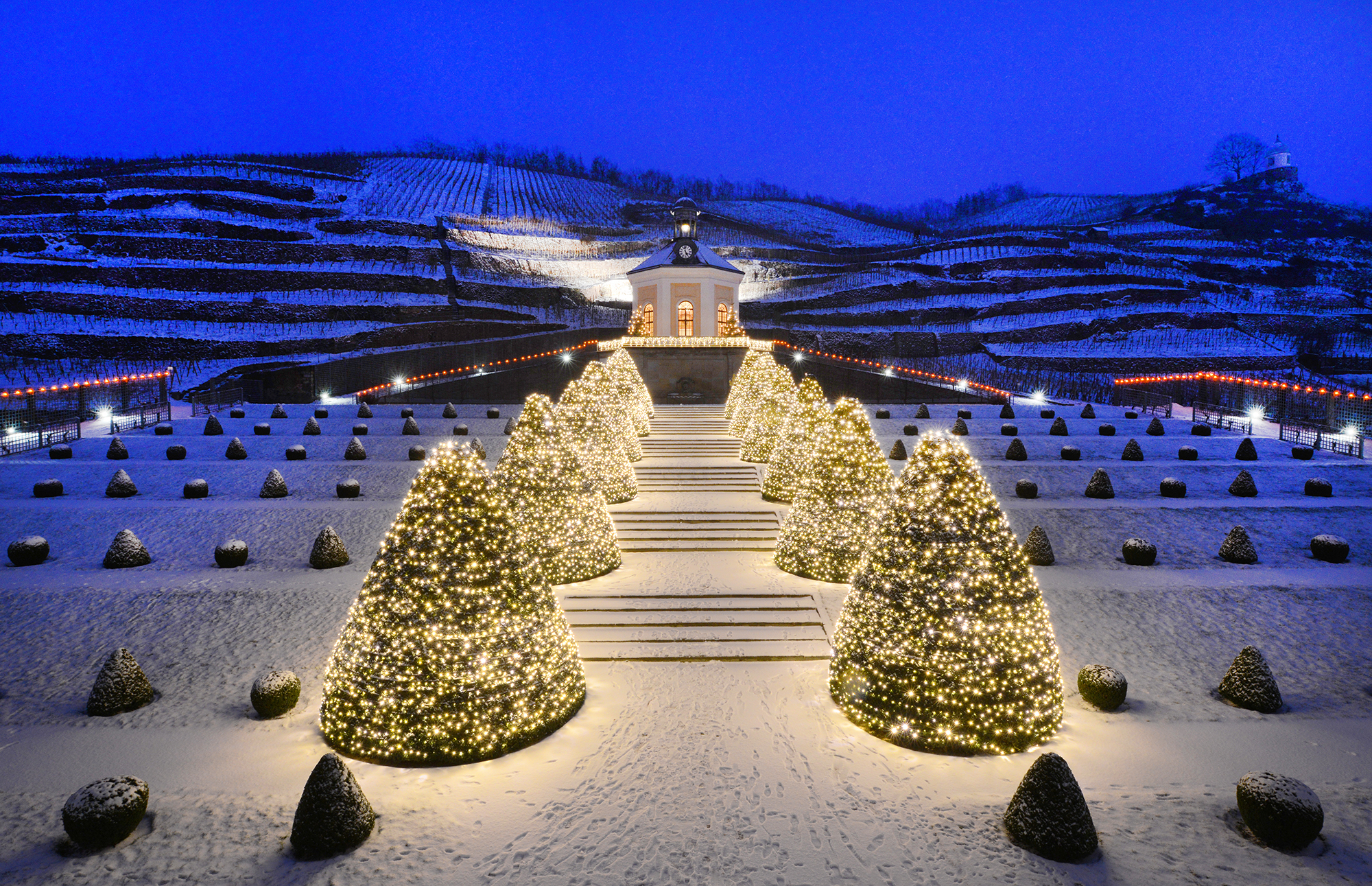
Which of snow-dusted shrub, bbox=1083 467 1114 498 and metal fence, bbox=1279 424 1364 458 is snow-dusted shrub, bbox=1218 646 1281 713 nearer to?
snow-dusted shrub, bbox=1083 467 1114 498

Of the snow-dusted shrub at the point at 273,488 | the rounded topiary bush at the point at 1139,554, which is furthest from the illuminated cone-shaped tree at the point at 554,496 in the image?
the rounded topiary bush at the point at 1139,554

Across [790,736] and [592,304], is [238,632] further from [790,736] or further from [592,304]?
[592,304]

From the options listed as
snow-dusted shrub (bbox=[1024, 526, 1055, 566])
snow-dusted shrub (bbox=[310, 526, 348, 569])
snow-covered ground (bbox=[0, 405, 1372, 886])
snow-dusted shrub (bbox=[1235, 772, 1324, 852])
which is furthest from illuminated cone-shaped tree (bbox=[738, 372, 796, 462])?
snow-dusted shrub (bbox=[1235, 772, 1324, 852])

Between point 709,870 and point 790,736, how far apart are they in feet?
8.26

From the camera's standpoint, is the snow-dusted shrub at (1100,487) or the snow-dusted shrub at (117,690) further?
the snow-dusted shrub at (1100,487)

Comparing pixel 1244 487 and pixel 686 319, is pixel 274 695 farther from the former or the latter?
pixel 686 319

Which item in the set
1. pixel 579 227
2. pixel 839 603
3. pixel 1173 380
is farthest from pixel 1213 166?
pixel 839 603

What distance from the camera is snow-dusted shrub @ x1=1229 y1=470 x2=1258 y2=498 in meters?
19.8

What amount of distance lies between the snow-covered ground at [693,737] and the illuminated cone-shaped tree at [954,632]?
0.38 metres

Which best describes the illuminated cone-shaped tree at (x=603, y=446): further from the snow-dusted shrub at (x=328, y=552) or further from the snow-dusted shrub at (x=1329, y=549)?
the snow-dusted shrub at (x=1329, y=549)

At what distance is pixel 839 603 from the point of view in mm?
12156

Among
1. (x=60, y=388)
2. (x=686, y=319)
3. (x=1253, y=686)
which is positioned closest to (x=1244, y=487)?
(x=1253, y=686)

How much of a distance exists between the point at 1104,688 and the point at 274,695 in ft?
35.2

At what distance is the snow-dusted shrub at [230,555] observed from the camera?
1462 cm
